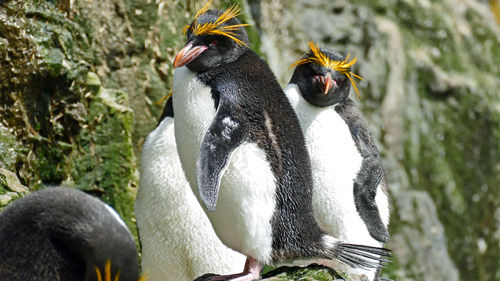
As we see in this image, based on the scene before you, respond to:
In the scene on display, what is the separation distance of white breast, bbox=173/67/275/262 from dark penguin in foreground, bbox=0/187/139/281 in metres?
0.55

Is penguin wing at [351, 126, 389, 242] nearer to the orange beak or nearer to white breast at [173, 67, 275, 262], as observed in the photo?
the orange beak

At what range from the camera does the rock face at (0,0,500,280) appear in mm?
3400

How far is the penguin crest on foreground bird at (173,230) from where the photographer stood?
3117 mm

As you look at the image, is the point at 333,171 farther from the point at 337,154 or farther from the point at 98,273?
the point at 98,273

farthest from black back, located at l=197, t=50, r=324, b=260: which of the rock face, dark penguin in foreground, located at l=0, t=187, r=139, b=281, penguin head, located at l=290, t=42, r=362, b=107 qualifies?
the rock face

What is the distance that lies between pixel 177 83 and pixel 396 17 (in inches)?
196

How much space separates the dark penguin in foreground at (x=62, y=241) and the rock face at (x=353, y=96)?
37.2 inches

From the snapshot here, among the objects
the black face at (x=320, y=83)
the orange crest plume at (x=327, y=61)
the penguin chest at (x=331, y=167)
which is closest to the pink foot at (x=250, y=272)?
the penguin chest at (x=331, y=167)

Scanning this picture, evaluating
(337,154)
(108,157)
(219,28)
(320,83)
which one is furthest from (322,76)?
(108,157)

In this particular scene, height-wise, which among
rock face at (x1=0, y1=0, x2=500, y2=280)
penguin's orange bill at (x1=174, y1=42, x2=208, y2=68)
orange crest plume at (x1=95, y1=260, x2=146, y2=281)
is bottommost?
rock face at (x1=0, y1=0, x2=500, y2=280)

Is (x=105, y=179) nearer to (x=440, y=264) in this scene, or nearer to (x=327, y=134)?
(x=327, y=134)

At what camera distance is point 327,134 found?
3.23 metres

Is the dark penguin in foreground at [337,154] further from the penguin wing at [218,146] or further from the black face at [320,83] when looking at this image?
the penguin wing at [218,146]

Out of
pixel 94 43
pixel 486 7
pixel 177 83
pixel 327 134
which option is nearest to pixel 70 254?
pixel 177 83
